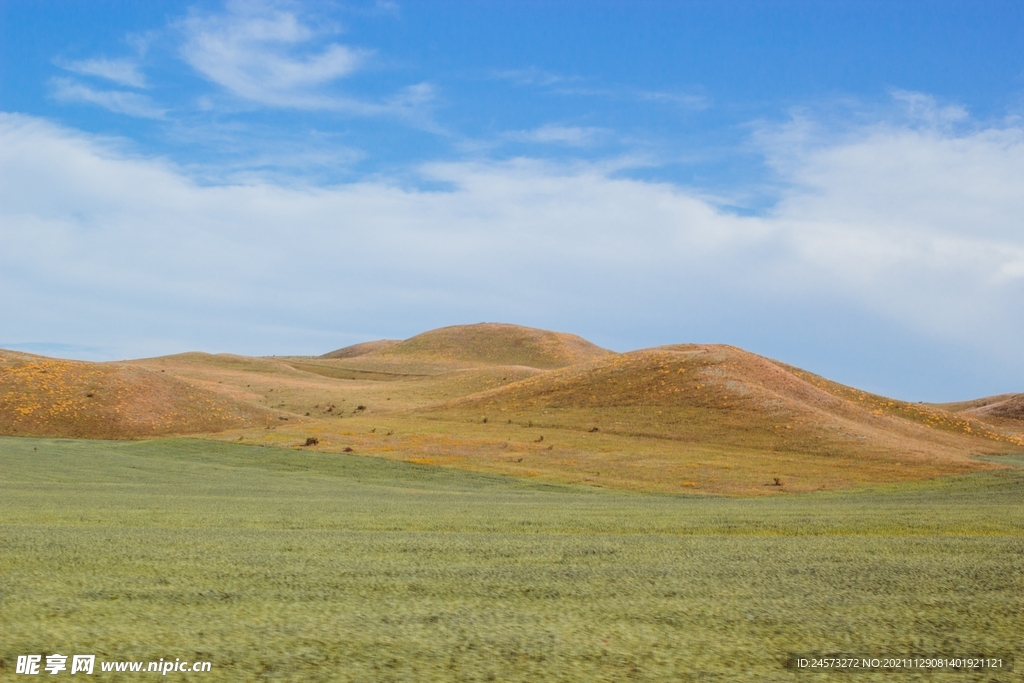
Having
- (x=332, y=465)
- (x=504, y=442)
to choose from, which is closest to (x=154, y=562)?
(x=332, y=465)

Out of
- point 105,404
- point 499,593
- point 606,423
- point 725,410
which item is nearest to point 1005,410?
point 725,410

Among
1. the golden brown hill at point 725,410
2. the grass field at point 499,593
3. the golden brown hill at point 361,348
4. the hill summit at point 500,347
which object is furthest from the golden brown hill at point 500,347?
the grass field at point 499,593

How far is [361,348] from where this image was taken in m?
163

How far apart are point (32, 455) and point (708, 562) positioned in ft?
101

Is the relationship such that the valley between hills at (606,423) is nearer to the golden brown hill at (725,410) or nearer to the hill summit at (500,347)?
the golden brown hill at (725,410)

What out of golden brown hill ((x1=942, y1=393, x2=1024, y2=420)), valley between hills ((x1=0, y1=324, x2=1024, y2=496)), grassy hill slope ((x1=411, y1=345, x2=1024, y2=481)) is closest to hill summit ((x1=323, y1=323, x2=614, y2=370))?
golden brown hill ((x1=942, y1=393, x2=1024, y2=420))

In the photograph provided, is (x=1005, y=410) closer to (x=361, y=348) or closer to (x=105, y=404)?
(x=105, y=404)

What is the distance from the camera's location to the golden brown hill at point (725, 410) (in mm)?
42281

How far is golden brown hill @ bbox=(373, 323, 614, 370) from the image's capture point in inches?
4980

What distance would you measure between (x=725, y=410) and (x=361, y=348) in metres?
123

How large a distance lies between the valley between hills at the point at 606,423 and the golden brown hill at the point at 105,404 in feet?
0.41

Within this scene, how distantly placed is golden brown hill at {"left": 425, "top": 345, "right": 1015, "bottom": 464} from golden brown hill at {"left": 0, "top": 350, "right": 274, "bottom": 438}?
14041 mm

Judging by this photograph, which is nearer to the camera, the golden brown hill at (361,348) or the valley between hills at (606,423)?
the valley between hills at (606,423)

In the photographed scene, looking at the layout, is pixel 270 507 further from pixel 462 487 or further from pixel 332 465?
pixel 332 465
